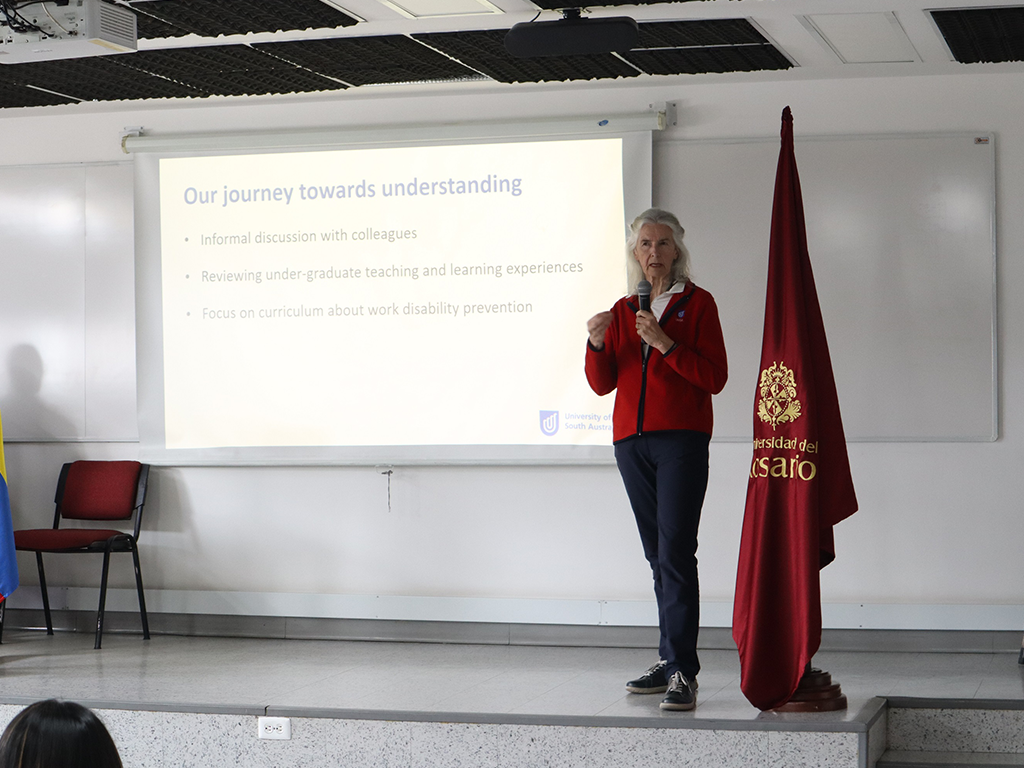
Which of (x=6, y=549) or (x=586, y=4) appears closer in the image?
(x=586, y=4)

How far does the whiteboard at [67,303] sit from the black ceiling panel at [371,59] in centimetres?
131

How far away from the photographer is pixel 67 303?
217 inches

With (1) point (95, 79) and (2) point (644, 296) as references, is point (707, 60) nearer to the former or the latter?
(2) point (644, 296)

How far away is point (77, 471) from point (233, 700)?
215cm

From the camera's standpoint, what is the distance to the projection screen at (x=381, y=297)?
5043 mm

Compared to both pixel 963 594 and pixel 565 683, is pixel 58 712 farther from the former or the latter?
pixel 963 594

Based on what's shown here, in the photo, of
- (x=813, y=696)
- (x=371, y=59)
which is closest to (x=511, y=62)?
(x=371, y=59)

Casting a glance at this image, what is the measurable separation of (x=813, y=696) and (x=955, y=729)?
0.61m

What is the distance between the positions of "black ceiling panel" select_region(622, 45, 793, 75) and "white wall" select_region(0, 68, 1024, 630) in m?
0.18

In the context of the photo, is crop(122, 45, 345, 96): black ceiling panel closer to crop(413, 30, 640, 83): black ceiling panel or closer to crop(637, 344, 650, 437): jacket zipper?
crop(413, 30, 640, 83): black ceiling panel

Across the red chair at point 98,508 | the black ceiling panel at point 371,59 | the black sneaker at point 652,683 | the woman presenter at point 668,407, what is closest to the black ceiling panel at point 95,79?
the black ceiling panel at point 371,59

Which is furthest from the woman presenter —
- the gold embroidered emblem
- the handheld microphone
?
the gold embroidered emblem

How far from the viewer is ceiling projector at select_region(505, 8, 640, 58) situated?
384 centimetres

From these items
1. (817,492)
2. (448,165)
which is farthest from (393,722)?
(448,165)
